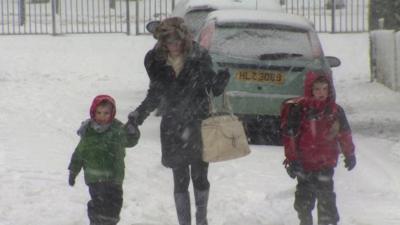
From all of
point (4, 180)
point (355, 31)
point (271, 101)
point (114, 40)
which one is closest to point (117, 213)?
point (4, 180)

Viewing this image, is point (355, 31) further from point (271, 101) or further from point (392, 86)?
point (271, 101)

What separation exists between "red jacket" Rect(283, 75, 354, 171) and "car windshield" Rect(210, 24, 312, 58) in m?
4.02

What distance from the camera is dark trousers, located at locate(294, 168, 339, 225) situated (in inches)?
306

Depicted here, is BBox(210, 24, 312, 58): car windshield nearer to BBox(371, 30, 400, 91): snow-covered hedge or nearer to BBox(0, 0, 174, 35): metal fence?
BBox(371, 30, 400, 91): snow-covered hedge

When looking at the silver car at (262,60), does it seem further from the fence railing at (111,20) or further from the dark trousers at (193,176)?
the fence railing at (111,20)

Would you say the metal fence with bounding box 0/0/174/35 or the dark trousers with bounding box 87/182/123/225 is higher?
the dark trousers with bounding box 87/182/123/225

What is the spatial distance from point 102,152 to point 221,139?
899mm

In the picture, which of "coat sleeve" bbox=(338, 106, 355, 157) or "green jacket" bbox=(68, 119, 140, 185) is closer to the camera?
"green jacket" bbox=(68, 119, 140, 185)

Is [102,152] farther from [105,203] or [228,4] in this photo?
[228,4]

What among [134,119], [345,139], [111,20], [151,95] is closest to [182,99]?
[151,95]

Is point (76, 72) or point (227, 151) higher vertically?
point (227, 151)

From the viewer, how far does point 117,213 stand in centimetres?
738

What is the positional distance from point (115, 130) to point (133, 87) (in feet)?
38.8

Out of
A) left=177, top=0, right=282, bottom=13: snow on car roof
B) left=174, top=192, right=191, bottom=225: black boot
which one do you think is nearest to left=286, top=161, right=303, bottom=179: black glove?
left=174, top=192, right=191, bottom=225: black boot
